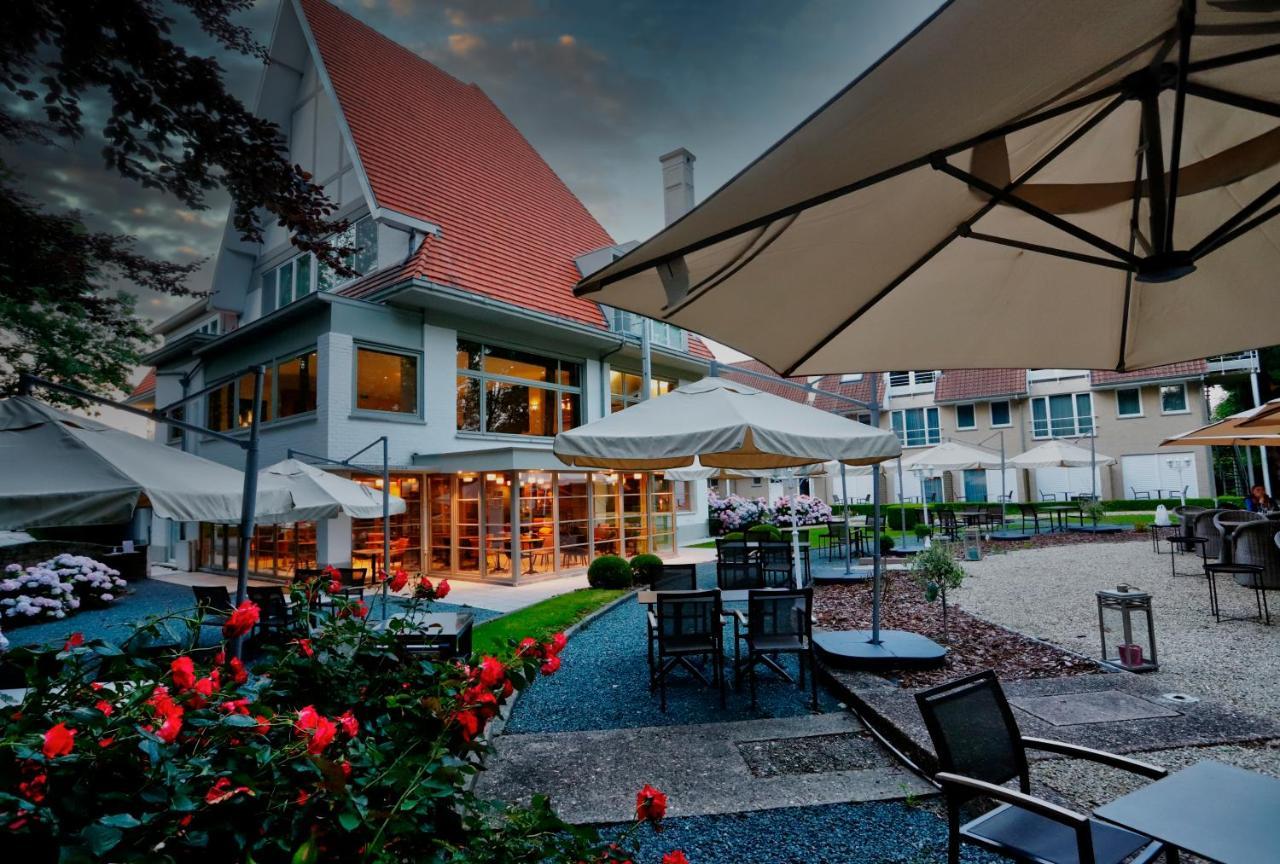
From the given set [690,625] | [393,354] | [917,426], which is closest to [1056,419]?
[917,426]

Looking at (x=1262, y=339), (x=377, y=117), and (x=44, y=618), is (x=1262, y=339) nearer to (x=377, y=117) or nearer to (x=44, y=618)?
(x=44, y=618)

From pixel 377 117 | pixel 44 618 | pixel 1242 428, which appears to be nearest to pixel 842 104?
pixel 1242 428

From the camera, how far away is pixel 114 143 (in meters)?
3.23

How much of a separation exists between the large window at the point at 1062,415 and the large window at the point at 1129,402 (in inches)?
44.0

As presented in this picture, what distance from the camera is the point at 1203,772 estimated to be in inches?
87.7

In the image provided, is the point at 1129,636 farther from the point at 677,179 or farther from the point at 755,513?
the point at 677,179

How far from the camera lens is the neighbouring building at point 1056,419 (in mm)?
26406

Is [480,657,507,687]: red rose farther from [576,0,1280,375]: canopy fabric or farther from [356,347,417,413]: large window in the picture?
[356,347,417,413]: large window

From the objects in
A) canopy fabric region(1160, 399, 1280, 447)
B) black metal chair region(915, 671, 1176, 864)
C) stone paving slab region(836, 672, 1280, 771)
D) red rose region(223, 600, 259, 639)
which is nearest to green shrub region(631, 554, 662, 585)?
stone paving slab region(836, 672, 1280, 771)

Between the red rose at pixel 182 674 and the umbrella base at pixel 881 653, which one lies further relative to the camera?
the umbrella base at pixel 881 653

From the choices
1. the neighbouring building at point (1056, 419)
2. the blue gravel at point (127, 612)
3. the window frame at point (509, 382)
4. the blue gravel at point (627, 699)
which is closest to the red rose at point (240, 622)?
the blue gravel at point (627, 699)

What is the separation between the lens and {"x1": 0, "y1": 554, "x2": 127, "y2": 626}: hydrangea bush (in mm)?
9641

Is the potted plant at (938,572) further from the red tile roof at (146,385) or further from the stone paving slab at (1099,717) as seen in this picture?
the red tile roof at (146,385)

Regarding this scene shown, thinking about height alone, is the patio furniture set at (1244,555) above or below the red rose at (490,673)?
below
